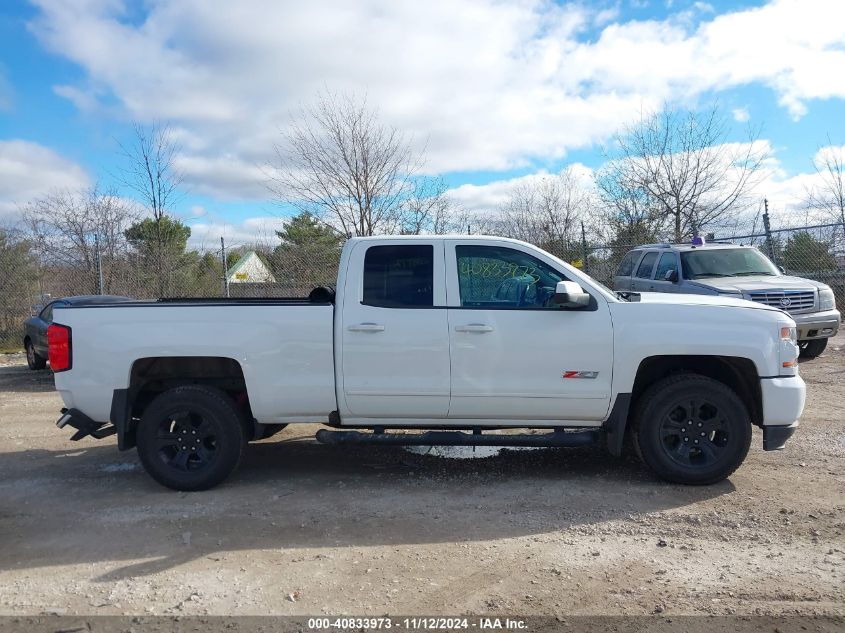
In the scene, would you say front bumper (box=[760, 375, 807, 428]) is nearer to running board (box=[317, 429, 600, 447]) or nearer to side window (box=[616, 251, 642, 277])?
running board (box=[317, 429, 600, 447])

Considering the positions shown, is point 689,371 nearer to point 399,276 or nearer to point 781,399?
point 781,399

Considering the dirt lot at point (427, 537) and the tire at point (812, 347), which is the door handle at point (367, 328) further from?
the tire at point (812, 347)

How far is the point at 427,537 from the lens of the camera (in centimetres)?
449

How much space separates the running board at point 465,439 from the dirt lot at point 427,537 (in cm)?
39

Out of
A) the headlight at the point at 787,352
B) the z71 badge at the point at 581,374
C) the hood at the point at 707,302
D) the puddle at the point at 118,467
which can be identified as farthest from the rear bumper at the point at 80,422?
the headlight at the point at 787,352

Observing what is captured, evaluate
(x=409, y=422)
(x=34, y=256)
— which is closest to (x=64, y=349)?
(x=409, y=422)

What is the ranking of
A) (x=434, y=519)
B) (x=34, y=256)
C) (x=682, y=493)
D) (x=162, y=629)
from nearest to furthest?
1. (x=162, y=629)
2. (x=434, y=519)
3. (x=682, y=493)
4. (x=34, y=256)

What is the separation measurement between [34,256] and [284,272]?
21.3 feet

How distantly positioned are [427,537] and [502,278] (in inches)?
82.1

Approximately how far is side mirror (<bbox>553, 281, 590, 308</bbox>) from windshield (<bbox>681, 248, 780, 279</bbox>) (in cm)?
672

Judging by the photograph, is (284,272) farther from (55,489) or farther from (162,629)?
(162,629)

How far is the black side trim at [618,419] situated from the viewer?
521cm

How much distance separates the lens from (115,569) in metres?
4.11

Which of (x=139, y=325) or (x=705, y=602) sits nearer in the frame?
(x=705, y=602)
